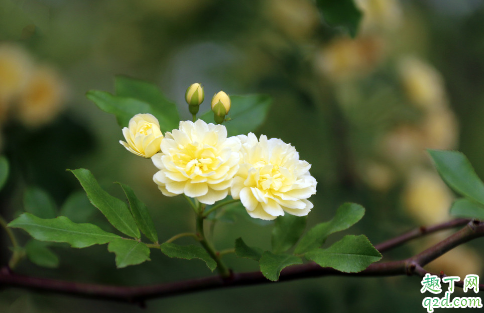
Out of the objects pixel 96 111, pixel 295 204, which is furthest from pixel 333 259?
pixel 96 111

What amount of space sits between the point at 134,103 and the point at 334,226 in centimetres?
34

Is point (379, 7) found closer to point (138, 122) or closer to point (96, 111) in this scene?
point (138, 122)

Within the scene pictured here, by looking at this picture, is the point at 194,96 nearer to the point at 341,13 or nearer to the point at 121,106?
the point at 121,106

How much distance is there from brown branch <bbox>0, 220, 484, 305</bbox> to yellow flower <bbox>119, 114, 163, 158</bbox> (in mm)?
214

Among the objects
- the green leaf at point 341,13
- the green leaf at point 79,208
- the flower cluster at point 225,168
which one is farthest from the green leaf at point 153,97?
the green leaf at point 341,13

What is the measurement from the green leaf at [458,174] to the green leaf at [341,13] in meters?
0.34

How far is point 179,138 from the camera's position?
477 mm

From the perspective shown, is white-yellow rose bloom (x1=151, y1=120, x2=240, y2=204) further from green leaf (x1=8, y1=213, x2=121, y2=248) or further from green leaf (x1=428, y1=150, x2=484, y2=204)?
green leaf (x1=428, y1=150, x2=484, y2=204)

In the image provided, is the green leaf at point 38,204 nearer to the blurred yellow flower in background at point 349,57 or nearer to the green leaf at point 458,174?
the green leaf at point 458,174

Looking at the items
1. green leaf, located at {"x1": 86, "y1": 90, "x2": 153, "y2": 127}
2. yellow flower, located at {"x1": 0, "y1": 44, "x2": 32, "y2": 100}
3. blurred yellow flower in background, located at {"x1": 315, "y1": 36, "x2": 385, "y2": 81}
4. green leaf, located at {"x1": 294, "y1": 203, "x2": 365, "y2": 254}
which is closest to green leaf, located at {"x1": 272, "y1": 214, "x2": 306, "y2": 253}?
green leaf, located at {"x1": 294, "y1": 203, "x2": 365, "y2": 254}

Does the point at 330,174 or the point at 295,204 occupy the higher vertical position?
the point at 295,204

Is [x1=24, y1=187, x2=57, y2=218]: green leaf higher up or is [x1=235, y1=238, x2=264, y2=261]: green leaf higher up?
[x1=235, y1=238, x2=264, y2=261]: green leaf

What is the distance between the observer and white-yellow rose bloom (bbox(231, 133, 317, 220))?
0.46m

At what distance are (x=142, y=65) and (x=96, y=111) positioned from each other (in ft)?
1.19
